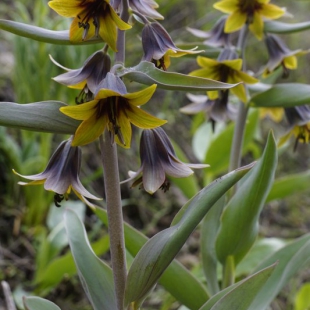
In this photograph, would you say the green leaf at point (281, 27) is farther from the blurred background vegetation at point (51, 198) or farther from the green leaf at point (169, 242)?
the green leaf at point (169, 242)

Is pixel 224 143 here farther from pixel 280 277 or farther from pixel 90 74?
pixel 90 74

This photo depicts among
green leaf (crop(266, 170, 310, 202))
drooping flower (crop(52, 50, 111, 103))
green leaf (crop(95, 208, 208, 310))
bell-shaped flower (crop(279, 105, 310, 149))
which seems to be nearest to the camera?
drooping flower (crop(52, 50, 111, 103))

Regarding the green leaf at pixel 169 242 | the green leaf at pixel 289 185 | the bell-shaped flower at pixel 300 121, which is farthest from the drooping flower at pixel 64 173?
the green leaf at pixel 289 185

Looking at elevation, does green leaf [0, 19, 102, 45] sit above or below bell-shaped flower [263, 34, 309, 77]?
above

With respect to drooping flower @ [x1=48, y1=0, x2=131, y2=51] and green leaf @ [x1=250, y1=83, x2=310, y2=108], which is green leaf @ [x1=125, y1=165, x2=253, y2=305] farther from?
green leaf @ [x1=250, y1=83, x2=310, y2=108]

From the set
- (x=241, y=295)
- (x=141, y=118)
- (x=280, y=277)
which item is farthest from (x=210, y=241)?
(x=141, y=118)

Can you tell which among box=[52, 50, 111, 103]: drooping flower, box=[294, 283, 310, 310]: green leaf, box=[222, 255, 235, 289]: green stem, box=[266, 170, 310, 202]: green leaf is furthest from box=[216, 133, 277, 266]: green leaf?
box=[266, 170, 310, 202]: green leaf

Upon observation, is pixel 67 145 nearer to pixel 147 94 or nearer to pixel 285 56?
pixel 147 94
